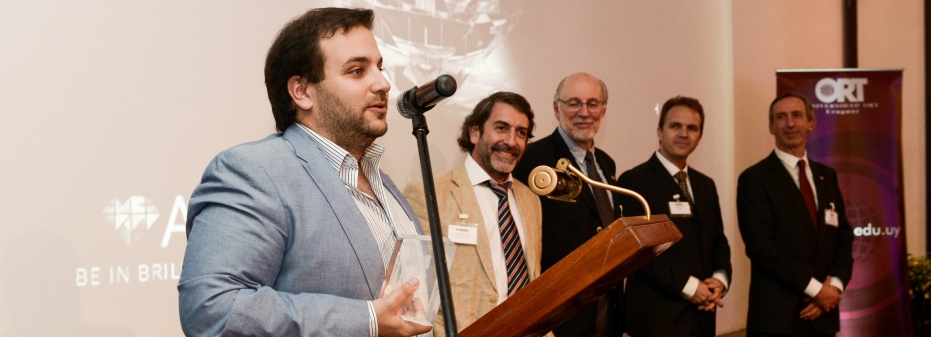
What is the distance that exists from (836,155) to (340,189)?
5104mm

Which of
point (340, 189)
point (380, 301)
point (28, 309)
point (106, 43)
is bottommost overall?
point (28, 309)

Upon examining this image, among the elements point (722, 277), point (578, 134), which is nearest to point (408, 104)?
point (578, 134)

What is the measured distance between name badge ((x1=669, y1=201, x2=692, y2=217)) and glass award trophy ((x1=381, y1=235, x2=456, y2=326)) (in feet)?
9.42

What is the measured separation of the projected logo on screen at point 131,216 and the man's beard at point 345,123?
1.43 metres

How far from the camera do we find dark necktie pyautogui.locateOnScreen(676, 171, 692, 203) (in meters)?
4.41

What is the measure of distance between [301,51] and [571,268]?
31.6 inches

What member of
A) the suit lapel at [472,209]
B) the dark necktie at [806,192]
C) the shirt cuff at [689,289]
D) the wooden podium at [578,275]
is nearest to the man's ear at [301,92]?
the wooden podium at [578,275]

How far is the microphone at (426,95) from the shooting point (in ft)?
5.03

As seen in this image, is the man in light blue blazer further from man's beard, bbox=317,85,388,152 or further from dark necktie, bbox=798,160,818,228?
dark necktie, bbox=798,160,818,228

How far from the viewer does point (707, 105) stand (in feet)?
20.2

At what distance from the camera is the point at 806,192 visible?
189 inches

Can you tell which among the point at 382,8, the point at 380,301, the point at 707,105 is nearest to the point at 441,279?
the point at 380,301

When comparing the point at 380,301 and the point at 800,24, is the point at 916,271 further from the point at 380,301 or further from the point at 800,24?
the point at 380,301

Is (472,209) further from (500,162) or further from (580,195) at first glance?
(580,195)
